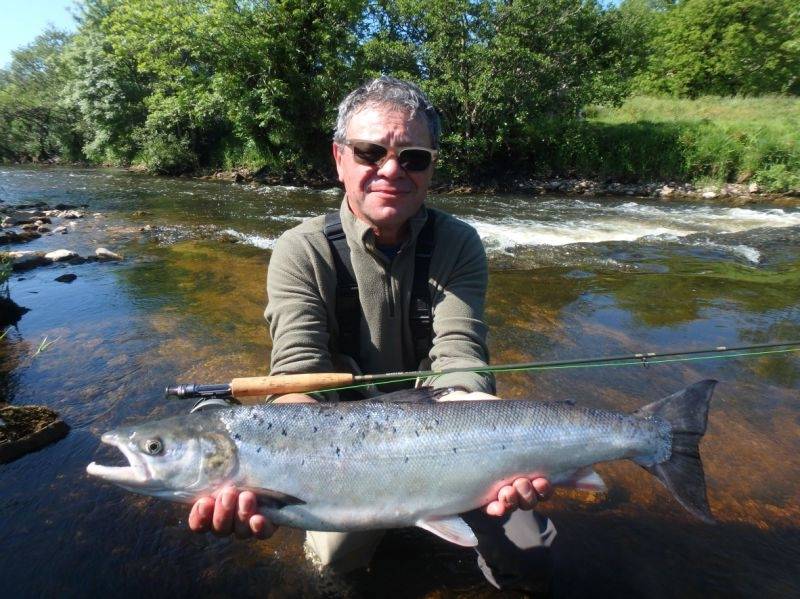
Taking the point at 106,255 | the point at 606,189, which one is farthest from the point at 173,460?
the point at 606,189

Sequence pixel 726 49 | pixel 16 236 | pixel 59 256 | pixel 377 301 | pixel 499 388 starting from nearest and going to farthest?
pixel 377 301 → pixel 499 388 → pixel 59 256 → pixel 16 236 → pixel 726 49

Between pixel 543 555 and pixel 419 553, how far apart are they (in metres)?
0.83

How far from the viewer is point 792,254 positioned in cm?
1085

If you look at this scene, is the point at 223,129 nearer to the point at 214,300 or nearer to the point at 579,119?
the point at 579,119

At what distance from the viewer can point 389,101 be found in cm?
271

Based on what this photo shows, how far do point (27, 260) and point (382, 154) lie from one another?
9.76m

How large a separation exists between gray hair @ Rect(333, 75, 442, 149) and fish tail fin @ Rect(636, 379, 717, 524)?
186 centimetres

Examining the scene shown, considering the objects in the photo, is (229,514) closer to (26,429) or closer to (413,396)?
(413,396)

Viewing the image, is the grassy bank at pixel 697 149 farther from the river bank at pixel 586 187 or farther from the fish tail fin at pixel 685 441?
the fish tail fin at pixel 685 441

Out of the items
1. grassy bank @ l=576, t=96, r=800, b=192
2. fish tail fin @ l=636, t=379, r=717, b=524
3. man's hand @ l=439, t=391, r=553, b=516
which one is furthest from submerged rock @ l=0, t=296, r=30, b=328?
grassy bank @ l=576, t=96, r=800, b=192

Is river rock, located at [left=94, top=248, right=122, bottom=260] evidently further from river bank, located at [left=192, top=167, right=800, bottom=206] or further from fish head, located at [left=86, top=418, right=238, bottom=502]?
river bank, located at [left=192, top=167, right=800, bottom=206]

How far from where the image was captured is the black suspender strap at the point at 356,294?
291 centimetres

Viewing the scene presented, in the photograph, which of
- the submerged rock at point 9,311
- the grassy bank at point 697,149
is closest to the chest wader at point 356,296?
the submerged rock at point 9,311

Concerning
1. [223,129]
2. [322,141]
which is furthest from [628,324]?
[223,129]
